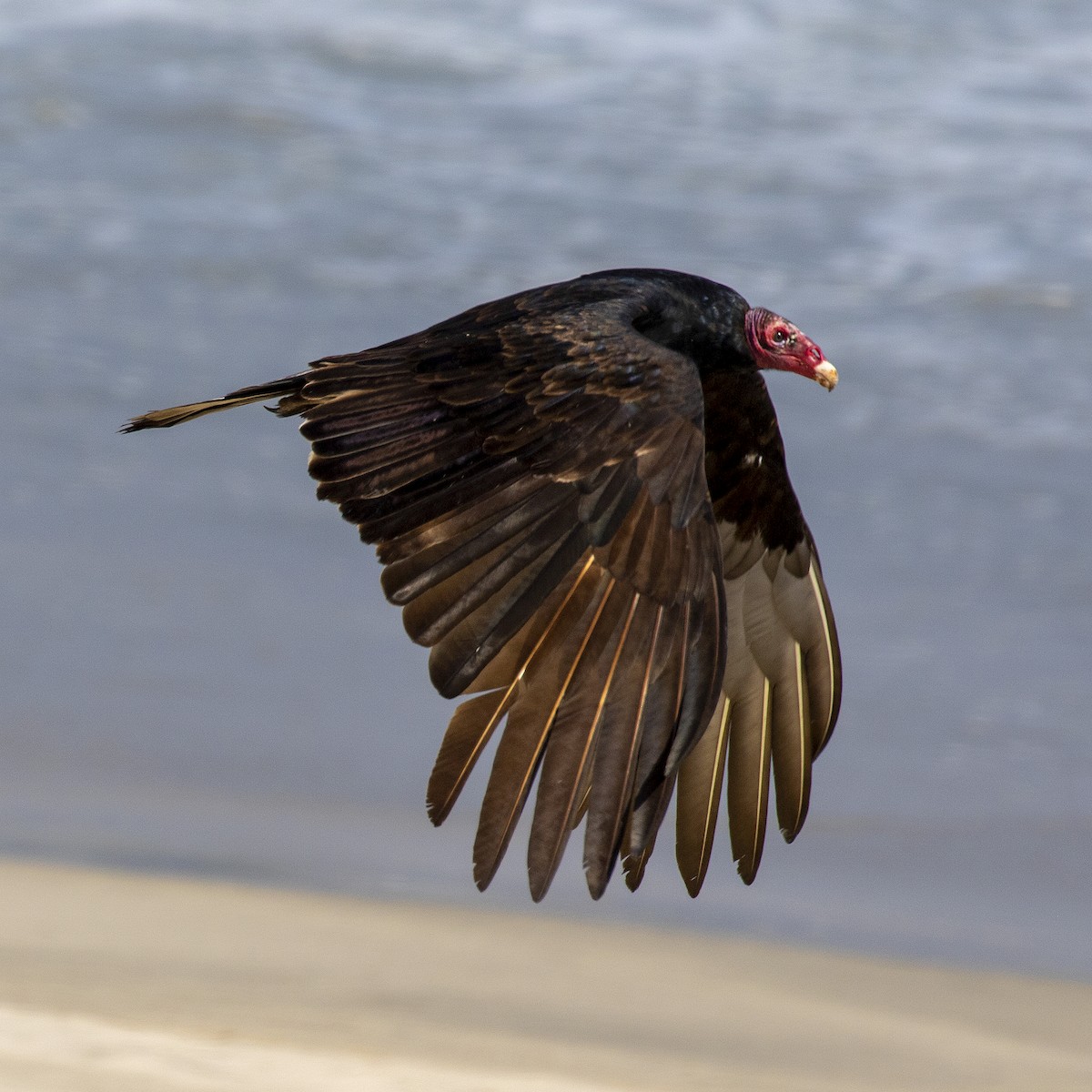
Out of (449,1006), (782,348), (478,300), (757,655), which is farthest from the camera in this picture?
(478,300)

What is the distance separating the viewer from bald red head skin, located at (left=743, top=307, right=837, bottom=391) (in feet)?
12.1

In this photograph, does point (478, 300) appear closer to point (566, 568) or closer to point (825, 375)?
point (825, 375)

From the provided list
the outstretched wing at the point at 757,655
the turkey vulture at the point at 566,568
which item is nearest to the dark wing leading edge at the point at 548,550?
the turkey vulture at the point at 566,568

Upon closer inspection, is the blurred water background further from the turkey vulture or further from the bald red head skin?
the bald red head skin

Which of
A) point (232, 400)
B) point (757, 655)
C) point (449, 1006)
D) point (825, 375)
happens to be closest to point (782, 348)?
point (825, 375)

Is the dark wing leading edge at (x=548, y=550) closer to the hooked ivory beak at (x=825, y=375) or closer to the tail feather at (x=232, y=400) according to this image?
the tail feather at (x=232, y=400)

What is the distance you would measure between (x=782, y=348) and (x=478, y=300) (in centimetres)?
351

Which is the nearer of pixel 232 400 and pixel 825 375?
pixel 232 400

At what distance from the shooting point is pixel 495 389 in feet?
9.45

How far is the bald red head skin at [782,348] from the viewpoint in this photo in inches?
145

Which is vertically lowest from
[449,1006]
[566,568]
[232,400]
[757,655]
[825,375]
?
[449,1006]

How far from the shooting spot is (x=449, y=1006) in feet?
10.2

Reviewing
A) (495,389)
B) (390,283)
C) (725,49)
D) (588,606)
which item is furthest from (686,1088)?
(725,49)

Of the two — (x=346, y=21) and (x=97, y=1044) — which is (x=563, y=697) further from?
(x=346, y=21)
